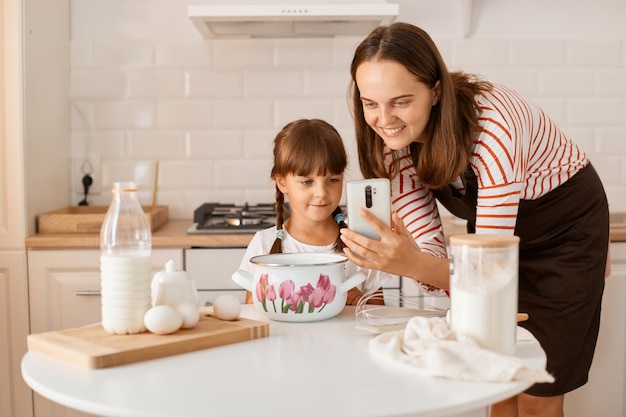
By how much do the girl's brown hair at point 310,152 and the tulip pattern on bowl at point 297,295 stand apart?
51cm

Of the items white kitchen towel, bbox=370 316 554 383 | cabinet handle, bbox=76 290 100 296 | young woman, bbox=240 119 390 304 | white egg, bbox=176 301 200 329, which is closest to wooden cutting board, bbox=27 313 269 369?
white egg, bbox=176 301 200 329

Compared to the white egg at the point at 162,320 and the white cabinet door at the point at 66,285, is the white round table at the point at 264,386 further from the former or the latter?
the white cabinet door at the point at 66,285

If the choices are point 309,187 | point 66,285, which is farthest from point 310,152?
point 66,285

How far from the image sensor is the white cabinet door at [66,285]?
8.13ft

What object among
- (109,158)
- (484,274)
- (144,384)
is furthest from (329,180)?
(109,158)

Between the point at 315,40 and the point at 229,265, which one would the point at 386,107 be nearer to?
the point at 229,265

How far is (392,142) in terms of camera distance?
1.66m

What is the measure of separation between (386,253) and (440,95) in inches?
15.6

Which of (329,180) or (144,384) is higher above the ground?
(329,180)

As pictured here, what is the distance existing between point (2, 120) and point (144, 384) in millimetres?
1702

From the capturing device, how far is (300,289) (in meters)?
1.39

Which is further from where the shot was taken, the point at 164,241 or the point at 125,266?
the point at 164,241

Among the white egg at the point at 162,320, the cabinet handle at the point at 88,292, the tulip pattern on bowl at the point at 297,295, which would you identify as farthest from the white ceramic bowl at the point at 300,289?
the cabinet handle at the point at 88,292

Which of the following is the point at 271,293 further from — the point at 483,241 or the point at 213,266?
the point at 213,266
